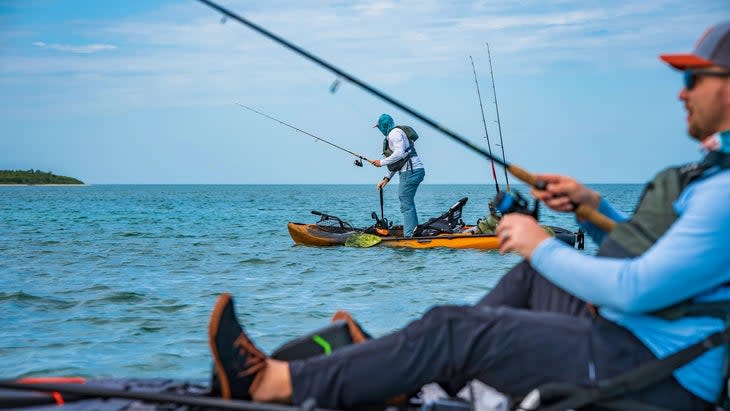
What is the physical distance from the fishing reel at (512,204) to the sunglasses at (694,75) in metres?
0.74

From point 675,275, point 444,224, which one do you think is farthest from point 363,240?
point 675,275

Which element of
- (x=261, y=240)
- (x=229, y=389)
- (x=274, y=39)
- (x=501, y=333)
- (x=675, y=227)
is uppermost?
(x=274, y=39)

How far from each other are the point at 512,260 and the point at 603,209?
434 inches

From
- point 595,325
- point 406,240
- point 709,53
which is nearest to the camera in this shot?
point 709,53

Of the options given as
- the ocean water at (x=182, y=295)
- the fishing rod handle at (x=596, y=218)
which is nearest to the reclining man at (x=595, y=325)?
the fishing rod handle at (x=596, y=218)

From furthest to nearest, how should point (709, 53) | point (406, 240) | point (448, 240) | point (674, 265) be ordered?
1. point (406, 240)
2. point (448, 240)
3. point (709, 53)
4. point (674, 265)

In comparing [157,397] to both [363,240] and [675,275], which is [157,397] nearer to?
[675,275]

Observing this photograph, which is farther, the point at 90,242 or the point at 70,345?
the point at 90,242

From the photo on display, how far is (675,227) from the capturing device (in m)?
2.43

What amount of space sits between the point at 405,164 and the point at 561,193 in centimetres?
Result: 1184

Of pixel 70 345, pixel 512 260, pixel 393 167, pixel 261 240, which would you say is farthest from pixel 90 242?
pixel 70 345

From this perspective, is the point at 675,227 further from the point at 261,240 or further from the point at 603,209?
the point at 261,240

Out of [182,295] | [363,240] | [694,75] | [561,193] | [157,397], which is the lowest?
[182,295]

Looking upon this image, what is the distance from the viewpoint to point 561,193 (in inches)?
117
